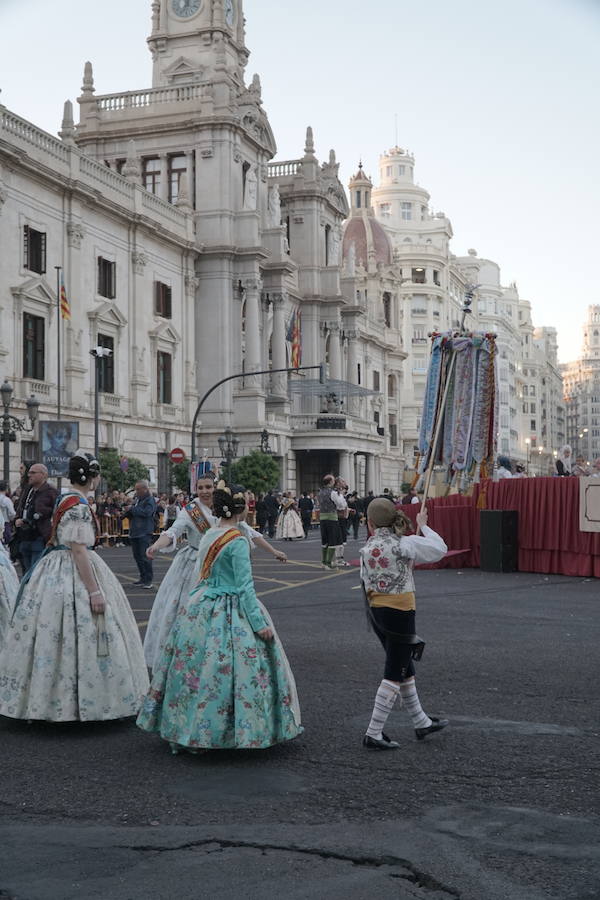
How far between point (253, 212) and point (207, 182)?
2.50 meters

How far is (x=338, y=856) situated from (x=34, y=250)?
111 feet

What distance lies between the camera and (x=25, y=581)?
303 inches

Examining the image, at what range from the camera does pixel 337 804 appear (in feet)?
18.1

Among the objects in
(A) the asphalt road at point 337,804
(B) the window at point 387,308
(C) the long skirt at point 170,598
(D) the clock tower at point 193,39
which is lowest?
(A) the asphalt road at point 337,804

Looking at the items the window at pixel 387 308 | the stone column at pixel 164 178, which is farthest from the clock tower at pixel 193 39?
the window at pixel 387 308

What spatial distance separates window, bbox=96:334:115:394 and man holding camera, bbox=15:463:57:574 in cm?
2682

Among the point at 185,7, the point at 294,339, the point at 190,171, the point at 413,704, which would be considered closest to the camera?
the point at 413,704

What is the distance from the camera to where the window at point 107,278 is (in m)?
40.3

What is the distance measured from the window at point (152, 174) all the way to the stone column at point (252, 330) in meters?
6.38

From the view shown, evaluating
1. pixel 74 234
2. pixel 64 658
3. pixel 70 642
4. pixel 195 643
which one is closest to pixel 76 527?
pixel 70 642

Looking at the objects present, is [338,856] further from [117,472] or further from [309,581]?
[117,472]

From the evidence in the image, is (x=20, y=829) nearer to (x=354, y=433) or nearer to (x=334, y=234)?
(x=354, y=433)

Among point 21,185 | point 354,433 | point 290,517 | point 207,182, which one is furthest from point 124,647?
point 354,433

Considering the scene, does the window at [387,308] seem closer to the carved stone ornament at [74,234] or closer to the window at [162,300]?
the window at [162,300]
